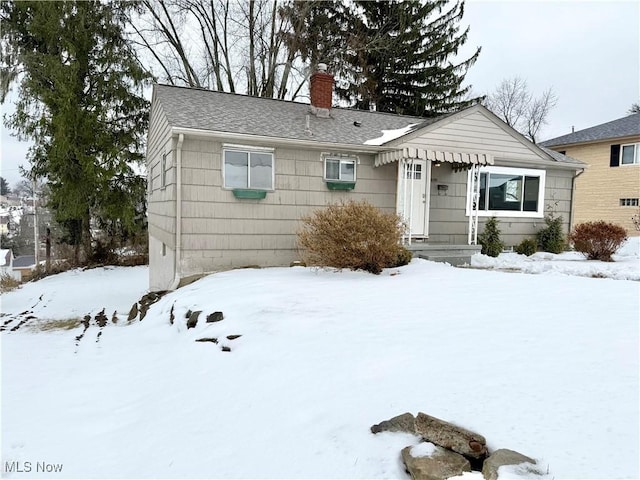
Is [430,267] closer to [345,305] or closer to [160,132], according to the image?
[345,305]

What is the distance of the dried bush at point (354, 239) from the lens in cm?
715

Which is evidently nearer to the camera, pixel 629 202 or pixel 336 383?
pixel 336 383

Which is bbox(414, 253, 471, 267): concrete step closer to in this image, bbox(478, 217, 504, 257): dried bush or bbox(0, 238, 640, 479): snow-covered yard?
bbox(478, 217, 504, 257): dried bush

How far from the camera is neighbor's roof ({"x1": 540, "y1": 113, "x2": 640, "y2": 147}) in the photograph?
58.1 feet

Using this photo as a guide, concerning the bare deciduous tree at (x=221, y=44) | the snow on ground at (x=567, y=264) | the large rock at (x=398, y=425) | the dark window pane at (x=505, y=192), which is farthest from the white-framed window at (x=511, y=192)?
the bare deciduous tree at (x=221, y=44)

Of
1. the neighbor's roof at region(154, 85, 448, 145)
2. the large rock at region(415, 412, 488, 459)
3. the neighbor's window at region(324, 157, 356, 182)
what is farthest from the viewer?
the neighbor's window at region(324, 157, 356, 182)

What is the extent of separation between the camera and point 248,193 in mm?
8711

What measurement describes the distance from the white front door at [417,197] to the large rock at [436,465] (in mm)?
7833

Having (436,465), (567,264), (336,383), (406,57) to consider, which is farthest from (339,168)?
(406,57)

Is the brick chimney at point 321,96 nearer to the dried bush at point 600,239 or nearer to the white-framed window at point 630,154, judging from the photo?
the dried bush at point 600,239

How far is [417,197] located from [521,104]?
27.0 m

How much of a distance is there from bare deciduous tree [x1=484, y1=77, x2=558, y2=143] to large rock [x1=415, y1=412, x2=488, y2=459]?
3314cm

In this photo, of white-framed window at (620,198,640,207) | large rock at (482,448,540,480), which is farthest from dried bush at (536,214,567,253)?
large rock at (482,448,540,480)

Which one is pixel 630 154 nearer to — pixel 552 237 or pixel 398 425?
pixel 552 237
